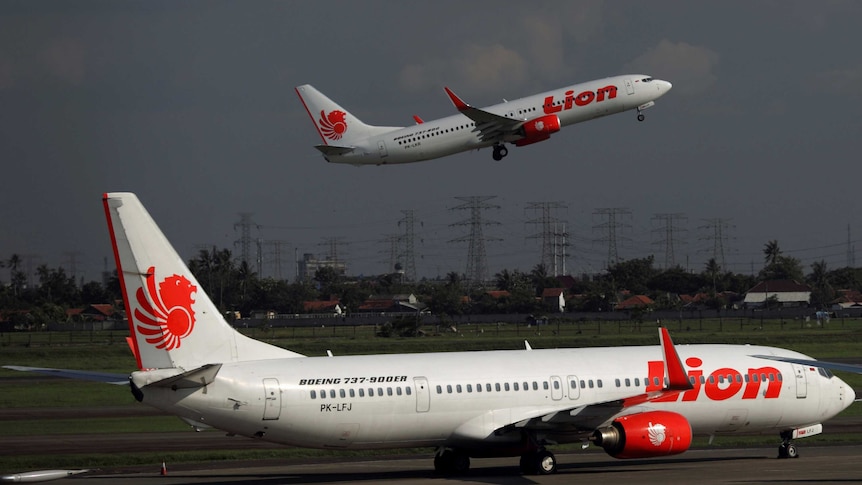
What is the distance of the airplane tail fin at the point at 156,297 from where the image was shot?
3300 cm

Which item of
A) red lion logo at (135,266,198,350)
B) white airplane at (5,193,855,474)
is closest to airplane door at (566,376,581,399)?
white airplane at (5,193,855,474)

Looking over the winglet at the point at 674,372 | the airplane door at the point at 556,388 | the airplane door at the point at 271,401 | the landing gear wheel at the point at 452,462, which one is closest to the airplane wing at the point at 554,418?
the airplane door at the point at 556,388

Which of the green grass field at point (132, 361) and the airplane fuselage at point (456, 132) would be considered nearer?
the green grass field at point (132, 361)

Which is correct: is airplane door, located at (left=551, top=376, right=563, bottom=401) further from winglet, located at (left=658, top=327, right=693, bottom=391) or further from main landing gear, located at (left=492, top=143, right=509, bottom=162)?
main landing gear, located at (left=492, top=143, right=509, bottom=162)

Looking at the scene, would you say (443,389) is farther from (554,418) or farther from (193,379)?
(193,379)

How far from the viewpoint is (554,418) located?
35781mm

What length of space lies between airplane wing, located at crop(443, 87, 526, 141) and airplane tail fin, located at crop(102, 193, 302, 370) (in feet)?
105

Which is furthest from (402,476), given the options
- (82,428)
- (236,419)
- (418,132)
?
(418,132)

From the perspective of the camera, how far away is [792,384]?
3984cm

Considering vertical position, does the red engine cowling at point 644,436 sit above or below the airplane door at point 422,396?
below

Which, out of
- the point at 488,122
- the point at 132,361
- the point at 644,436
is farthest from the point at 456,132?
the point at 132,361

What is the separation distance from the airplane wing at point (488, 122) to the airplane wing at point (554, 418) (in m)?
29.7

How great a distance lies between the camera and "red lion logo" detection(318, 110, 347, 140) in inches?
2890

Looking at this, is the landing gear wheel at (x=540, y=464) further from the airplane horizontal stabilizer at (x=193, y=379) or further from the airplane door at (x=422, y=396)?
the airplane horizontal stabilizer at (x=193, y=379)
